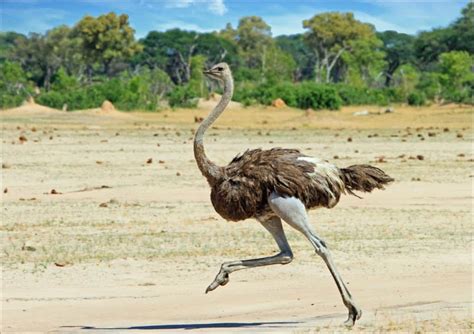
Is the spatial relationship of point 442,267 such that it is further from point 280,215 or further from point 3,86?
point 3,86

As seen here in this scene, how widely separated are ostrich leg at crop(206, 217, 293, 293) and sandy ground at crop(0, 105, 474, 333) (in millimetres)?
293

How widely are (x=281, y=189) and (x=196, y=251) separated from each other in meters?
4.08

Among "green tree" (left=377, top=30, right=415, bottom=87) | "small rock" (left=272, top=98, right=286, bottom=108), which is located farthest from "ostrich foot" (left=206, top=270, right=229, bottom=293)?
"green tree" (left=377, top=30, right=415, bottom=87)

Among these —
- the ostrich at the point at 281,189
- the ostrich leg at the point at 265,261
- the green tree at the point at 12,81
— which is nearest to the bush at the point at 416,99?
the green tree at the point at 12,81

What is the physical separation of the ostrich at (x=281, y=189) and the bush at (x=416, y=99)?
4512 centimetres

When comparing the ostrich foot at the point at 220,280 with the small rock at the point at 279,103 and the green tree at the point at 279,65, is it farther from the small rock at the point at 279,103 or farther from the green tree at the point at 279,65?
the green tree at the point at 279,65

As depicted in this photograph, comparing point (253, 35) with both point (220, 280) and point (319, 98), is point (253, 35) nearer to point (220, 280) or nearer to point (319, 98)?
point (319, 98)

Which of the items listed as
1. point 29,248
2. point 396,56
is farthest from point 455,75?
point 29,248

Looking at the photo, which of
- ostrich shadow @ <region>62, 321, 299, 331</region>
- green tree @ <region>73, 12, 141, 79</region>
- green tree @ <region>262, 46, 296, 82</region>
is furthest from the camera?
green tree @ <region>73, 12, 141, 79</region>

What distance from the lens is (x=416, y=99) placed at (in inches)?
2057

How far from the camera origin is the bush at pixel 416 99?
52147 millimetres

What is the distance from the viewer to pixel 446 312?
24.8 ft

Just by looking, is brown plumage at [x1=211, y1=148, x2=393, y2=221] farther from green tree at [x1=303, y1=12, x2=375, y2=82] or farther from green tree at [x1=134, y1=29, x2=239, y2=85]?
green tree at [x1=134, y1=29, x2=239, y2=85]

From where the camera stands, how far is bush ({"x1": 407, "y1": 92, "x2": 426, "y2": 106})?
171ft
